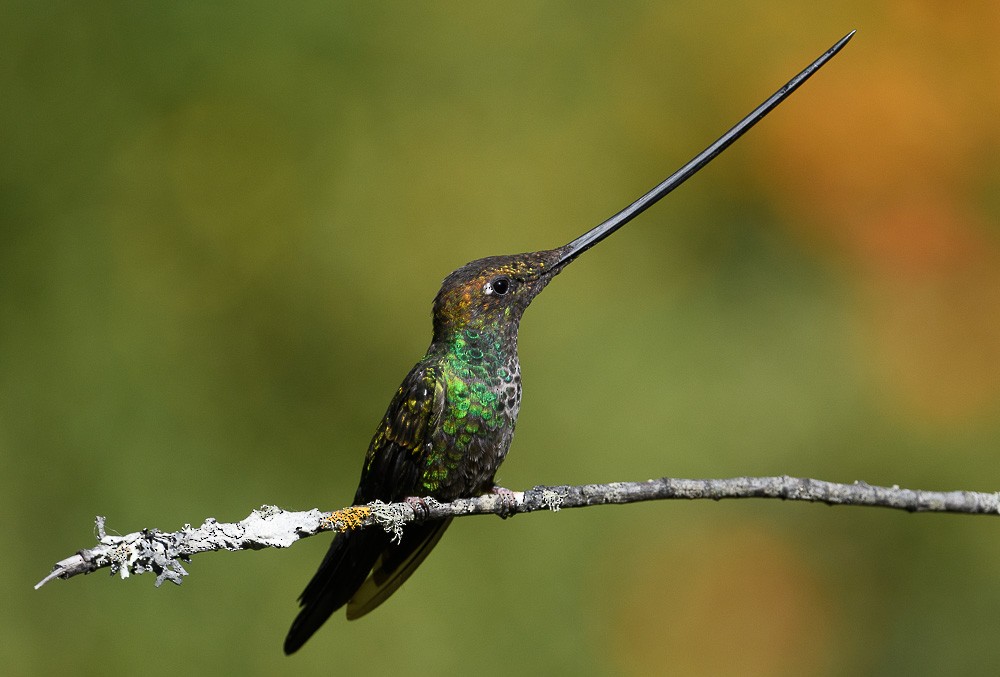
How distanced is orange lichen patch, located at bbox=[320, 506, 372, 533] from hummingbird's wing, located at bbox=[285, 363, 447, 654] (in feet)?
0.99

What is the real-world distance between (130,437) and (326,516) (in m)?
2.89

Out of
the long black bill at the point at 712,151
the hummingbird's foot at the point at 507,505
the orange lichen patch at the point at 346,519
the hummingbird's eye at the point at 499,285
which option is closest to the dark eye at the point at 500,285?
the hummingbird's eye at the point at 499,285

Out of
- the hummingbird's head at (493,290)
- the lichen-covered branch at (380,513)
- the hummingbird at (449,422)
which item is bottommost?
the lichen-covered branch at (380,513)

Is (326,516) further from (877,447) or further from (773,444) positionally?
(877,447)

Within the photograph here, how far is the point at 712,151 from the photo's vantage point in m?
1.61

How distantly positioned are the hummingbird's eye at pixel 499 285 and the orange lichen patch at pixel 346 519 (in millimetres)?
629

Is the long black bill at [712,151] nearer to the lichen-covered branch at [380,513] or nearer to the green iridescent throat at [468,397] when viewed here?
the green iridescent throat at [468,397]

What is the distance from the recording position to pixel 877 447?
4.39m

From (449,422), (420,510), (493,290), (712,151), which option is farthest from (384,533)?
(712,151)

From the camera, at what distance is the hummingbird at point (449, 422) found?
2049mm

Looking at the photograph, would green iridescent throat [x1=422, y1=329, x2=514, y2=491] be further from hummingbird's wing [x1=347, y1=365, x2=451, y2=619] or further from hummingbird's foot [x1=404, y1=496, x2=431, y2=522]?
hummingbird's foot [x1=404, y1=496, x2=431, y2=522]

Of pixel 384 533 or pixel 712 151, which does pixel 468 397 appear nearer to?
pixel 384 533

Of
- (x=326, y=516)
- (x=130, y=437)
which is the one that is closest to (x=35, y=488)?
(x=130, y=437)

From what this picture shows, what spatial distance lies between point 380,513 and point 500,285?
0.64 m
